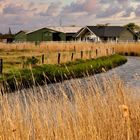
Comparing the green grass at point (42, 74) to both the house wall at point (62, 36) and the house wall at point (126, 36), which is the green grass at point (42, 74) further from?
the house wall at point (62, 36)

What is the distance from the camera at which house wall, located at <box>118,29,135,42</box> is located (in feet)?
265

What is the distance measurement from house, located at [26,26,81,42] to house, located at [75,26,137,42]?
5.19 metres

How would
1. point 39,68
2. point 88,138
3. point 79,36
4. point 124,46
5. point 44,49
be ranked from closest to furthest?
point 88,138 < point 39,68 < point 124,46 < point 44,49 < point 79,36

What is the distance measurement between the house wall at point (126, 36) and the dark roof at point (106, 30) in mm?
775

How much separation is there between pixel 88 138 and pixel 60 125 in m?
0.42

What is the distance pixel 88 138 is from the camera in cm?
546

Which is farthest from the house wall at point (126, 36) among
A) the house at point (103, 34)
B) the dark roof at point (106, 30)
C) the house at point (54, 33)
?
the house at point (54, 33)

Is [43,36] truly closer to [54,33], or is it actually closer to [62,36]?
[54,33]

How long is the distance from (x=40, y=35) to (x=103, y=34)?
52.6 feet

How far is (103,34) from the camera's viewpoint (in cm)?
8025

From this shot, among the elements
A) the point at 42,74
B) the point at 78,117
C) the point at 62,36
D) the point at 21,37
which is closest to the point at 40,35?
the point at 21,37

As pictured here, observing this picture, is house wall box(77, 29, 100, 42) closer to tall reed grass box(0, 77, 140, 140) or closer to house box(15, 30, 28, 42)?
house box(15, 30, 28, 42)

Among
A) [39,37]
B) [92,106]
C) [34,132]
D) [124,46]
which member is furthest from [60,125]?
[39,37]

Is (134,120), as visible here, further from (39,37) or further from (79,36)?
(39,37)
